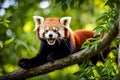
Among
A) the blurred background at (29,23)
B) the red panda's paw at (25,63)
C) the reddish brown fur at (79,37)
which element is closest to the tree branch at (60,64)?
the red panda's paw at (25,63)

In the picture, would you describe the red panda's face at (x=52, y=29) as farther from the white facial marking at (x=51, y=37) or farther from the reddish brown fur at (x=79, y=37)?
the reddish brown fur at (x=79, y=37)

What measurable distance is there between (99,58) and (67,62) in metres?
1.14

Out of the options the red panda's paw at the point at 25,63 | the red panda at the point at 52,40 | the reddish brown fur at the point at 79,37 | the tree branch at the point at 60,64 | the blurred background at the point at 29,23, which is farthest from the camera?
the blurred background at the point at 29,23

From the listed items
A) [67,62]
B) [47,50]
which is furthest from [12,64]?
[67,62]

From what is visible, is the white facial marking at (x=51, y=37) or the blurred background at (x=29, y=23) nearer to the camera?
the white facial marking at (x=51, y=37)

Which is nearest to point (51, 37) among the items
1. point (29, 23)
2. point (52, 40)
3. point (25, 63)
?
point (52, 40)

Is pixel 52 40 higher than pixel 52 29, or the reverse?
pixel 52 29

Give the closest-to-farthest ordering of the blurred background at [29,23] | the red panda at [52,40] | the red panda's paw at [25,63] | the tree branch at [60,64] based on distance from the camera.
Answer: the tree branch at [60,64] < the red panda's paw at [25,63] < the red panda at [52,40] < the blurred background at [29,23]

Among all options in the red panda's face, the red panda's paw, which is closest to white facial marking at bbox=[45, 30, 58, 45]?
the red panda's face

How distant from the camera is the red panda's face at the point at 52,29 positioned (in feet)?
14.6

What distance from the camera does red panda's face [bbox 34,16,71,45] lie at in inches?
175

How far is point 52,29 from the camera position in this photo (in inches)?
178

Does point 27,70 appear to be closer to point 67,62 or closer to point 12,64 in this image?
point 67,62

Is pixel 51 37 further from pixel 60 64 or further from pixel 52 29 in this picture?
pixel 60 64
